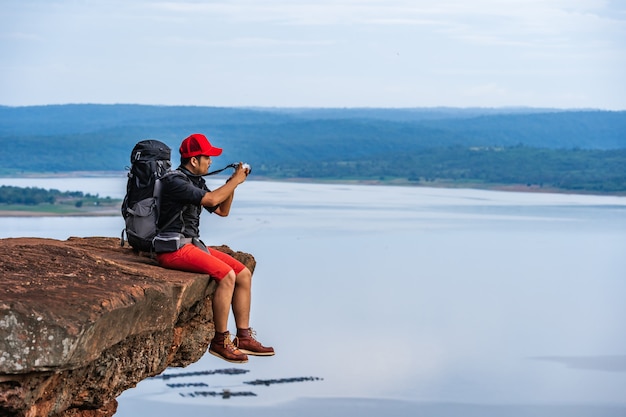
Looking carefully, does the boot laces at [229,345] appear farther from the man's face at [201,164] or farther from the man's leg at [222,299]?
the man's face at [201,164]

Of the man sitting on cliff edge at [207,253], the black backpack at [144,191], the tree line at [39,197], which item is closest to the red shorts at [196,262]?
the man sitting on cliff edge at [207,253]

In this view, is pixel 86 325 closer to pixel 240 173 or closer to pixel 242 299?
pixel 242 299

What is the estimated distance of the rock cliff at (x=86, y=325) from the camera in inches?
180

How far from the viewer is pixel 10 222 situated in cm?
6962

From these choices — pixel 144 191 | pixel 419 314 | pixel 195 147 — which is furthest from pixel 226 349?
pixel 419 314

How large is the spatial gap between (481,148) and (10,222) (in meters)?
78.8

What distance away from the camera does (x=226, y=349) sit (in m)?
6.25

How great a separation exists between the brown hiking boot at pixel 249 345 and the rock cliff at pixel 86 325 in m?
0.24

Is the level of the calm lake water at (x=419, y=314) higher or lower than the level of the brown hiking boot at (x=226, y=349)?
lower

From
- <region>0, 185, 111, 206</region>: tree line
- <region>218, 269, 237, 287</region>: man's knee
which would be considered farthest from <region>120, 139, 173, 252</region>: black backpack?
<region>0, 185, 111, 206</region>: tree line

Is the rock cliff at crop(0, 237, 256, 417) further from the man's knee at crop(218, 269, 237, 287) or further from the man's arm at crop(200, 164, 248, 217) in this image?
the man's arm at crop(200, 164, 248, 217)

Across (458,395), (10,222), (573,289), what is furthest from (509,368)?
(10,222)

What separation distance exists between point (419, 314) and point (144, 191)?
125ft

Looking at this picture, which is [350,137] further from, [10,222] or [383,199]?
[10,222]
